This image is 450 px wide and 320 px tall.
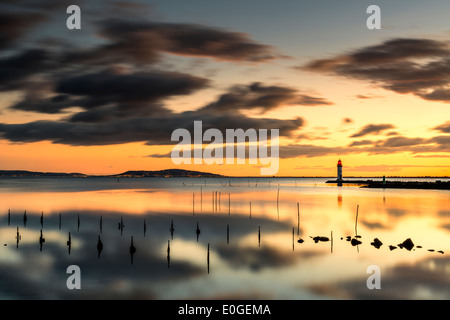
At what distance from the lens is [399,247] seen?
37.3m

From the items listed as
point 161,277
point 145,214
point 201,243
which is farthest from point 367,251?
point 145,214

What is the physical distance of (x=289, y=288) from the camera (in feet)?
86.4

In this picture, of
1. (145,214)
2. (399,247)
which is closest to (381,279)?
(399,247)
